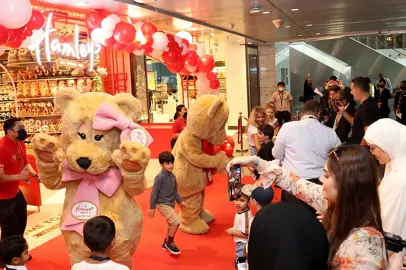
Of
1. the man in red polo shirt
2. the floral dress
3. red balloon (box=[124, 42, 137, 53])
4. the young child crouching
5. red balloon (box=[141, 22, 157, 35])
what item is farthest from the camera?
red balloon (box=[141, 22, 157, 35])

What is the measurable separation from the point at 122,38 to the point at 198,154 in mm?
3152

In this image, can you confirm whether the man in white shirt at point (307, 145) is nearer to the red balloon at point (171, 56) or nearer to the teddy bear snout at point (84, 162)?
the teddy bear snout at point (84, 162)

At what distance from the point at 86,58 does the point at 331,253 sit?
8.36 m

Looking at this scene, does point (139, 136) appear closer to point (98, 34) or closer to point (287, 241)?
point (287, 241)

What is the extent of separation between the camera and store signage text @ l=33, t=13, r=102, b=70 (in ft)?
25.0

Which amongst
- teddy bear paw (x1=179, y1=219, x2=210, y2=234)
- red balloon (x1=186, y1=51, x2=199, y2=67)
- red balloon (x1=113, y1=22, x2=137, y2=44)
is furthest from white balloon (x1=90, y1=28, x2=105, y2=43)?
teddy bear paw (x1=179, y1=219, x2=210, y2=234)

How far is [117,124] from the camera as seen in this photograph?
11.8 feet

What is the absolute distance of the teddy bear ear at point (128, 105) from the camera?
3855mm

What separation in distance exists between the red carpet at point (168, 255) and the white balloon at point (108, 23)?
328 cm

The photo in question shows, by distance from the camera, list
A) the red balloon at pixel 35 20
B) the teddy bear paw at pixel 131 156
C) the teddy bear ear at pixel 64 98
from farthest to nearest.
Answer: the red balloon at pixel 35 20 < the teddy bear ear at pixel 64 98 < the teddy bear paw at pixel 131 156

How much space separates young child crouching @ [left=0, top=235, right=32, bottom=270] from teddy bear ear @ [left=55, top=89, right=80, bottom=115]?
3.97ft

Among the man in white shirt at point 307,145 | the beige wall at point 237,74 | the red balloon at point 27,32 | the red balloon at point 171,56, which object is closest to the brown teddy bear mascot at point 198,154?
the man in white shirt at point 307,145

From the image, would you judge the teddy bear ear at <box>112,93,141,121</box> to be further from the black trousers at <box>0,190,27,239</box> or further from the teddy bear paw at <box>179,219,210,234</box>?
the teddy bear paw at <box>179,219,210,234</box>

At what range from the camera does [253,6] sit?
8531 mm
